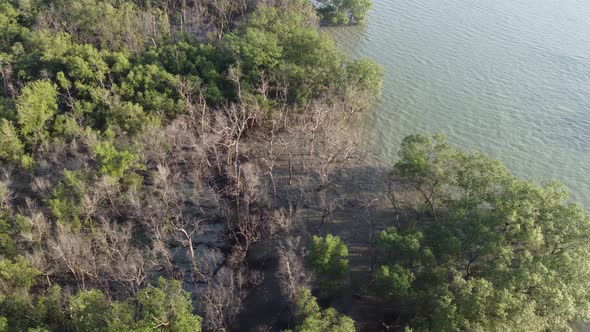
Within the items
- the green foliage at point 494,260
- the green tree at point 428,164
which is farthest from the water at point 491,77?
the green foliage at point 494,260

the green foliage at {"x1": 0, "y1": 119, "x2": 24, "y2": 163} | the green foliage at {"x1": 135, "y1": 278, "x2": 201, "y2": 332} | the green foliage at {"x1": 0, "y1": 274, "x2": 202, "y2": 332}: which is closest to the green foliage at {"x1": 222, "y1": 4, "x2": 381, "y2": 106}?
the green foliage at {"x1": 0, "y1": 119, "x2": 24, "y2": 163}

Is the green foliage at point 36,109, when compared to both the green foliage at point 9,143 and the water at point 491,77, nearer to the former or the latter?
the green foliage at point 9,143

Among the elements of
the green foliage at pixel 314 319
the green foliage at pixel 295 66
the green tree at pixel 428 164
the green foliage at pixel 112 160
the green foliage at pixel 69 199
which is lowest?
the green foliage at pixel 69 199

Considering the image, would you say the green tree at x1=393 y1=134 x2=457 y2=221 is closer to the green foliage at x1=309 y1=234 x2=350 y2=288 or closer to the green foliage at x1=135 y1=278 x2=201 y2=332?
the green foliage at x1=309 y1=234 x2=350 y2=288

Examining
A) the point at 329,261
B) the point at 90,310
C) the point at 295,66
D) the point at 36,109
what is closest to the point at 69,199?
the point at 36,109

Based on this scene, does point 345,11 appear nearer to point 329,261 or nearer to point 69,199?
point 329,261
